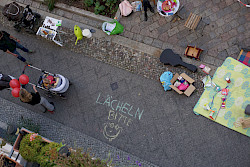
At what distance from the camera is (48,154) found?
650cm

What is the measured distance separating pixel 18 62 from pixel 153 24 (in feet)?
17.6

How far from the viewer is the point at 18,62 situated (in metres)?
9.05

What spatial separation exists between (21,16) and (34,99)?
346 centimetres

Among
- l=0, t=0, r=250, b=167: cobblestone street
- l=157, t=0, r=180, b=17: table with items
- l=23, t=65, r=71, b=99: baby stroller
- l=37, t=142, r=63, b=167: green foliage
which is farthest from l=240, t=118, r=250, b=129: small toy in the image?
l=23, t=65, r=71, b=99: baby stroller

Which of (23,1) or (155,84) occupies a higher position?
(23,1)

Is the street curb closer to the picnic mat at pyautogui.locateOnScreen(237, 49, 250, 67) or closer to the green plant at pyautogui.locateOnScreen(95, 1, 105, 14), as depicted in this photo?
the green plant at pyautogui.locateOnScreen(95, 1, 105, 14)

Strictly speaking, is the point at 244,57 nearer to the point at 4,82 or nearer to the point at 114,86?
the point at 114,86

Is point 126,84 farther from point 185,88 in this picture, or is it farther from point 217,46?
point 217,46

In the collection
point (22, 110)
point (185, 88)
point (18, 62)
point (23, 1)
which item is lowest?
point (22, 110)

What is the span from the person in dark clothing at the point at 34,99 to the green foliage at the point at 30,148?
109cm

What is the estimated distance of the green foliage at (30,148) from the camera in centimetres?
669

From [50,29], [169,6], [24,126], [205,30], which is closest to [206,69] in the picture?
[205,30]

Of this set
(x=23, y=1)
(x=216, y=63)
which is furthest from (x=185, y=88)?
(x=23, y=1)

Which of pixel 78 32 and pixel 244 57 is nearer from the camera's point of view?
pixel 244 57
